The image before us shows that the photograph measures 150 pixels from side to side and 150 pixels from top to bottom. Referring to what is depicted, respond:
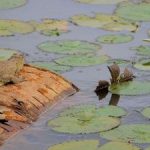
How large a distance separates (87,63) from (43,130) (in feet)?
6.40

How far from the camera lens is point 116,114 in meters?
6.28

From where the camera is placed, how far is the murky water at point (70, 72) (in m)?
5.85

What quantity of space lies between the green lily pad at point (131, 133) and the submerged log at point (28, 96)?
83 centimetres

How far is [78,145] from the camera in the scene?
18.3 feet

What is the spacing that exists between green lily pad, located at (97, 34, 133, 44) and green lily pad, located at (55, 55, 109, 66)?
0.60m

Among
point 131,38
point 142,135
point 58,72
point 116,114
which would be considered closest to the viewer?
point 142,135

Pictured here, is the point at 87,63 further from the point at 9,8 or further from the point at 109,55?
the point at 9,8

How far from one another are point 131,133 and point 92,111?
2.06 feet

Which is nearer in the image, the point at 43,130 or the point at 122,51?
the point at 43,130

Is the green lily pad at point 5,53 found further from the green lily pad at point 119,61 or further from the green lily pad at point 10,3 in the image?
the green lily pad at point 10,3

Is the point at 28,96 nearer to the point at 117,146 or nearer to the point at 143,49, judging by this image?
the point at 117,146

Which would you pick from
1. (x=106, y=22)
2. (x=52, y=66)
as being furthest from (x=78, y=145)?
(x=106, y=22)

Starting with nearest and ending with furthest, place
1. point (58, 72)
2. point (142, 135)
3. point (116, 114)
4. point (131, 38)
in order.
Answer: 1. point (142, 135)
2. point (116, 114)
3. point (58, 72)
4. point (131, 38)

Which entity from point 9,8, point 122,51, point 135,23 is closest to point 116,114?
point 122,51
